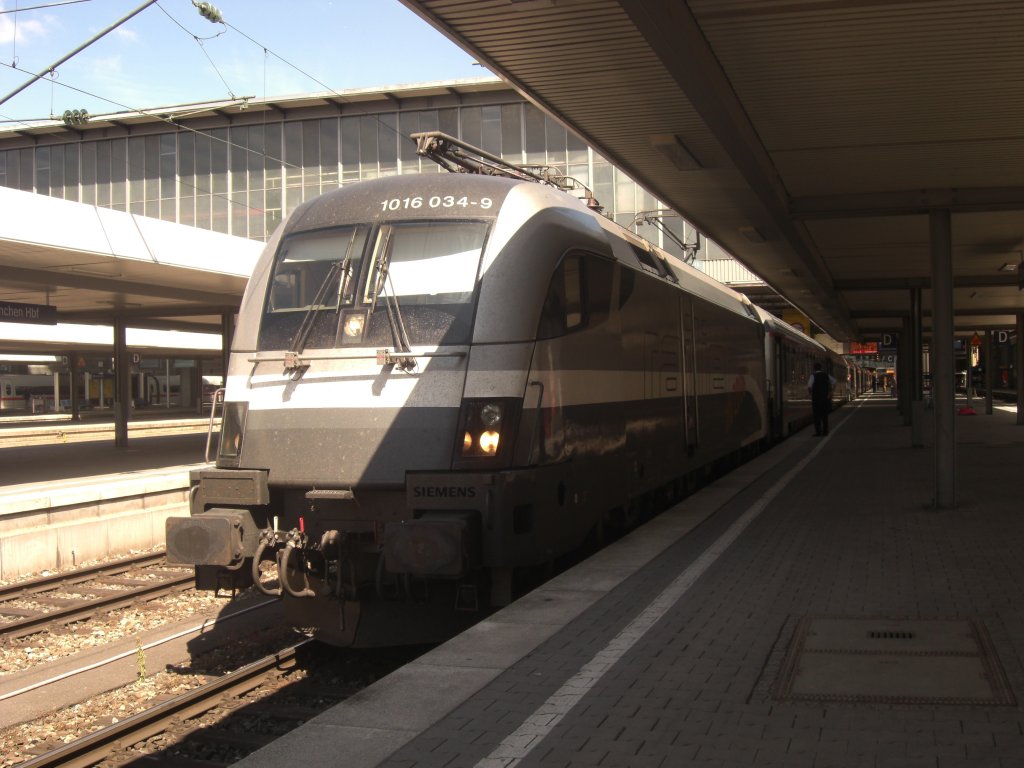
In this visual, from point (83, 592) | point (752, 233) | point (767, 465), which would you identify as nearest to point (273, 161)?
point (767, 465)

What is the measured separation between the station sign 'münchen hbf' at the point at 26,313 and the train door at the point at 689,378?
42.2ft

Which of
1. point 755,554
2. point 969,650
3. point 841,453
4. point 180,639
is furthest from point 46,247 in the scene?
point 841,453

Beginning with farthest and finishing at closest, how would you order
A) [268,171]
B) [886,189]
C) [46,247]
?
1. [268,171]
2. [46,247]
3. [886,189]

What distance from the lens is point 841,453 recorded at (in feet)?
64.8

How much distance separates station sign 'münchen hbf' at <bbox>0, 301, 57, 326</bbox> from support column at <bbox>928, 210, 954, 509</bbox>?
1560cm

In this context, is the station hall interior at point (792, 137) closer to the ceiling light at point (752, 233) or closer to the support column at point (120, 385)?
the ceiling light at point (752, 233)

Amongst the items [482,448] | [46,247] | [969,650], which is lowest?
[969,650]

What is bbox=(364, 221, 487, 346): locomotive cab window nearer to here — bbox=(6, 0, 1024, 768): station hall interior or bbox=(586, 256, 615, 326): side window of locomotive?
bbox=(586, 256, 615, 326): side window of locomotive

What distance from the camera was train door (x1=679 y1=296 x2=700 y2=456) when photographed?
1190 centimetres

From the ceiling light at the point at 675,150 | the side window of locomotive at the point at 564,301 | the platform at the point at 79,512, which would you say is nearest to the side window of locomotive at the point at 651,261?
the ceiling light at the point at 675,150

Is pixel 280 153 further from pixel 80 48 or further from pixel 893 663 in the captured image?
pixel 893 663

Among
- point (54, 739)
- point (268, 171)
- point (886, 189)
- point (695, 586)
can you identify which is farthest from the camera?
point (268, 171)

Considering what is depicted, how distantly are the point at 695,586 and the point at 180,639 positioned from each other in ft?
14.6

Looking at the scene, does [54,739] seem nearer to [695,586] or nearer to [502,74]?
[695,586]
